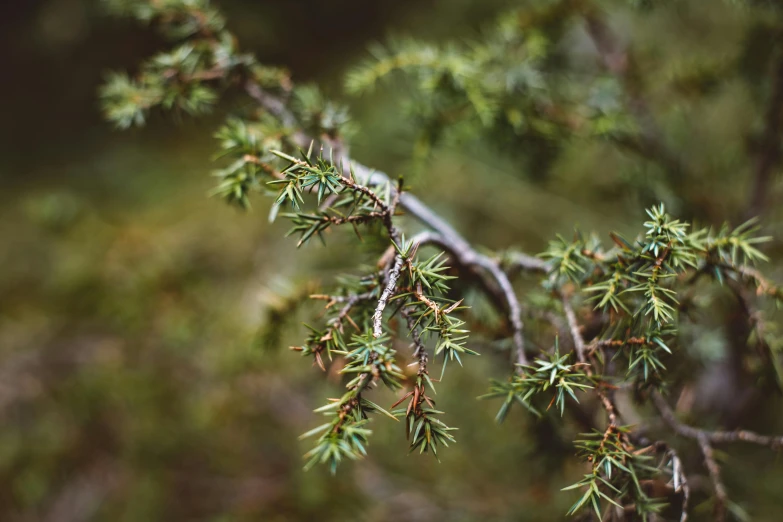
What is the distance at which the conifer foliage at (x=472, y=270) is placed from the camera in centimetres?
55

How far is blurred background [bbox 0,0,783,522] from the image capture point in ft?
4.03

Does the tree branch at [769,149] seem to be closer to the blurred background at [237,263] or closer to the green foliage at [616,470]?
the blurred background at [237,263]

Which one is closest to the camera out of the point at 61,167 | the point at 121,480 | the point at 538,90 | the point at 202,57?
the point at 202,57

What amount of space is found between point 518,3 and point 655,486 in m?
1.59

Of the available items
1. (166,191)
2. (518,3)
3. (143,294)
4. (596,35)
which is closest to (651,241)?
(596,35)

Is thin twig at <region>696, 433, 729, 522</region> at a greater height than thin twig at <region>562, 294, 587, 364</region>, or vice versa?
thin twig at <region>562, 294, 587, 364</region>

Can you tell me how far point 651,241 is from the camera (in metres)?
0.60

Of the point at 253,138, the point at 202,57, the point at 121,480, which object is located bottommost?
the point at 121,480

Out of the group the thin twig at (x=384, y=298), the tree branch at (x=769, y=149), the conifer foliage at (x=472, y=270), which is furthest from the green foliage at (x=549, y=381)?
the tree branch at (x=769, y=149)

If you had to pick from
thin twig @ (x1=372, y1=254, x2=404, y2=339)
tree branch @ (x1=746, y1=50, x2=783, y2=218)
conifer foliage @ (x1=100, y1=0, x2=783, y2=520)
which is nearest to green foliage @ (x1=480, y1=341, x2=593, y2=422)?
conifer foliage @ (x1=100, y1=0, x2=783, y2=520)

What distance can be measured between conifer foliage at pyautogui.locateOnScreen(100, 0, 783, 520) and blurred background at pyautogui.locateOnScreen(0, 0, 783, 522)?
0.42ft

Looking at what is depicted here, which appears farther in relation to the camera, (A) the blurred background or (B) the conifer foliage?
(A) the blurred background

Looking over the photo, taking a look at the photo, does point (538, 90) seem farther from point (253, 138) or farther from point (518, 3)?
point (518, 3)

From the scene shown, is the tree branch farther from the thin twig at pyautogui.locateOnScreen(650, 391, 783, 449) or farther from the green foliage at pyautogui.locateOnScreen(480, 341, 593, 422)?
the green foliage at pyautogui.locateOnScreen(480, 341, 593, 422)
